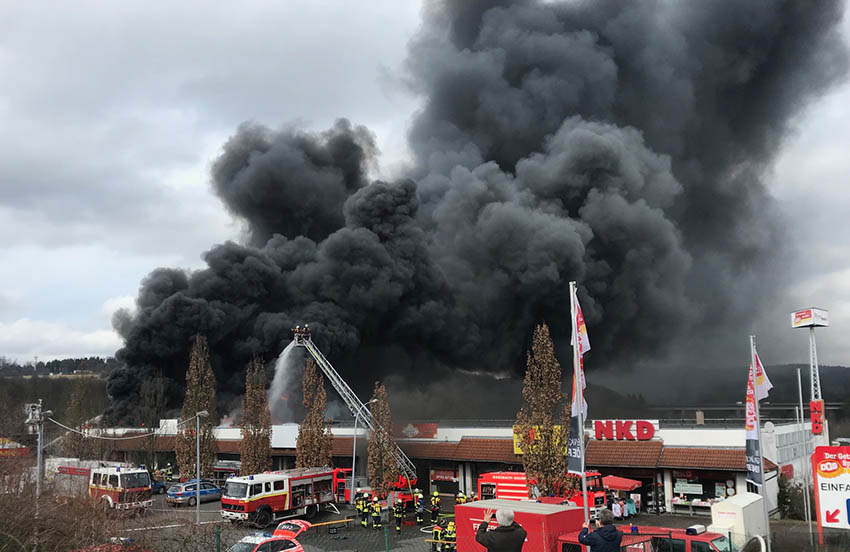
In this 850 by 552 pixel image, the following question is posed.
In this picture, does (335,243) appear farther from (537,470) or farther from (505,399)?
(537,470)

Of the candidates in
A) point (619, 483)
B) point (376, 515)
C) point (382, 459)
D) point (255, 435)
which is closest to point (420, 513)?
point (376, 515)

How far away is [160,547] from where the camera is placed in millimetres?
16156

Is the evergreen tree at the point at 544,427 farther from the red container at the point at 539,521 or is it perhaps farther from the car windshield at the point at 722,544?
the car windshield at the point at 722,544

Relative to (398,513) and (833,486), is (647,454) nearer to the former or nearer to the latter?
(398,513)

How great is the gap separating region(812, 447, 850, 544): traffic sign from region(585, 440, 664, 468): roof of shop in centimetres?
1770

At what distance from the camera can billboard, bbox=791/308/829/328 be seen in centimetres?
3188

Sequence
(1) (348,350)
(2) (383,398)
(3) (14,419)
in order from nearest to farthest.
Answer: (2) (383,398) < (3) (14,419) < (1) (348,350)

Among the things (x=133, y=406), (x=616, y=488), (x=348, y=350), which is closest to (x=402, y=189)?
(x=348, y=350)

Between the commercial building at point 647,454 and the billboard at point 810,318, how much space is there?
200 inches

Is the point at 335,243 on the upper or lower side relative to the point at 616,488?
upper

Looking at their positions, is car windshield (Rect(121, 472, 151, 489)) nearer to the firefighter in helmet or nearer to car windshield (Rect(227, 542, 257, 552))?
the firefighter in helmet

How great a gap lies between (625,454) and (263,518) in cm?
1739

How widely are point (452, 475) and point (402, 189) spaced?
1414 inches

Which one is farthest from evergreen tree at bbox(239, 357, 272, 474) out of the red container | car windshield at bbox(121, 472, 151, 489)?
the red container
